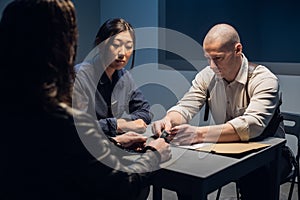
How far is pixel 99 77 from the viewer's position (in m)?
2.04

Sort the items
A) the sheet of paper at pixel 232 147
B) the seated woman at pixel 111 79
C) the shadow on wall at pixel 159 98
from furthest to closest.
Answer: the shadow on wall at pixel 159 98, the seated woman at pixel 111 79, the sheet of paper at pixel 232 147

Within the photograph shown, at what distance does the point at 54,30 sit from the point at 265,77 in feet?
3.87

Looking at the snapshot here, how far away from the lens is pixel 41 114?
0.96 metres

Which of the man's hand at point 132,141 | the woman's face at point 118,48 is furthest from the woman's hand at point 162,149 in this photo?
the woman's face at point 118,48

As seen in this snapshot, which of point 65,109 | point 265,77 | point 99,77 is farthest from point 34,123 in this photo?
point 265,77

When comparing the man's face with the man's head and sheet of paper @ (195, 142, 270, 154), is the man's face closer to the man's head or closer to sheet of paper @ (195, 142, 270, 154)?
the man's head

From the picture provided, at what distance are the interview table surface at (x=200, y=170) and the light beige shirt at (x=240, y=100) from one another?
6.8 inches

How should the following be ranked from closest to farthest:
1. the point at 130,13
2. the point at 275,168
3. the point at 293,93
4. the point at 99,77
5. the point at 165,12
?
the point at 275,168 < the point at 99,77 < the point at 293,93 < the point at 165,12 < the point at 130,13

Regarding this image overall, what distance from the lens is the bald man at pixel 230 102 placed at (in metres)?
1.61

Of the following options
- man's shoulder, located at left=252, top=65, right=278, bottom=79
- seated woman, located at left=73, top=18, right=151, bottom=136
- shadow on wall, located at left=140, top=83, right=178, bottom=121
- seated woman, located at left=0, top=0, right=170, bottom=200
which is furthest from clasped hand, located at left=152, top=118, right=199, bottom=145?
shadow on wall, located at left=140, top=83, right=178, bottom=121

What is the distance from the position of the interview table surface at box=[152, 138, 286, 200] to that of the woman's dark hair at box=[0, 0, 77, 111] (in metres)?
0.49

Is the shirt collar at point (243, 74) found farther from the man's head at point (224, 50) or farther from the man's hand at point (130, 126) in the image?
the man's hand at point (130, 126)

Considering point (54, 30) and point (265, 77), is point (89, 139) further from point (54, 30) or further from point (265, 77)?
point (265, 77)

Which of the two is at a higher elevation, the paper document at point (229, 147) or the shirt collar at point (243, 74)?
the shirt collar at point (243, 74)
